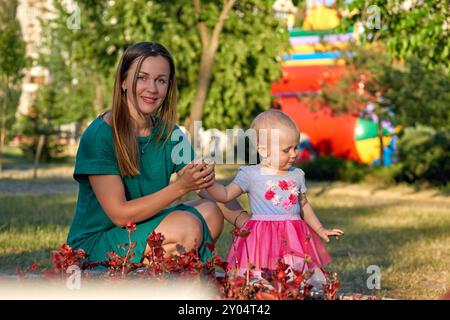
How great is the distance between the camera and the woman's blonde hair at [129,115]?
4594 mm

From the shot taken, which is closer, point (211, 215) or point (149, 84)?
point (149, 84)

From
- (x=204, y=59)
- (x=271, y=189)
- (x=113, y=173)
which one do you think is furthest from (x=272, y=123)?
(x=204, y=59)

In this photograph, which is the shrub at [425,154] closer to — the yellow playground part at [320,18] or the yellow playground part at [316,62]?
the yellow playground part at [316,62]

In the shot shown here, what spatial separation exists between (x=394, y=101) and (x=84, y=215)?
17.2 m

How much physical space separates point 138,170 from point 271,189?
767 millimetres

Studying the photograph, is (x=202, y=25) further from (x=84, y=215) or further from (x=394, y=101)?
(x=84, y=215)

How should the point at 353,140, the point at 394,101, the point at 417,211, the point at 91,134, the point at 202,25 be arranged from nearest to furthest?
1. the point at 91,134
2. the point at 417,211
3. the point at 202,25
4. the point at 394,101
5. the point at 353,140

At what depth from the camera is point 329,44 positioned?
24.6 m

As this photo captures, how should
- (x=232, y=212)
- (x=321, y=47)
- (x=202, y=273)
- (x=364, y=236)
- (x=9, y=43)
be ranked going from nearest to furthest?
1. (x=202, y=273)
2. (x=232, y=212)
3. (x=364, y=236)
4. (x=9, y=43)
5. (x=321, y=47)

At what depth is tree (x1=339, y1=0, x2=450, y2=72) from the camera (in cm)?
996

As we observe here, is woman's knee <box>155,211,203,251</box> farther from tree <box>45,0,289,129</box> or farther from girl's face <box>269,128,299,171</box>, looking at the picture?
tree <box>45,0,289,129</box>

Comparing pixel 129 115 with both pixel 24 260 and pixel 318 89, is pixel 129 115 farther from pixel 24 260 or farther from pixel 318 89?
pixel 318 89

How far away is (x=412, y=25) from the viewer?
33.3 ft
